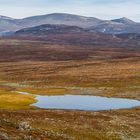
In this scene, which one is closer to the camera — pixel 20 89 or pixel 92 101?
pixel 92 101

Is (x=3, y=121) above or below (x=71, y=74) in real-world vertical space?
above

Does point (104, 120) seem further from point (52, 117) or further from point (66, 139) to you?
point (66, 139)

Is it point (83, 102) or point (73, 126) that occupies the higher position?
point (73, 126)

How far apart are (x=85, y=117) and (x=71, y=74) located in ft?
304

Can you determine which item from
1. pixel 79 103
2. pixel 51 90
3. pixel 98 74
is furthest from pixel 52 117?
Answer: pixel 98 74

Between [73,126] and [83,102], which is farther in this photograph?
[83,102]

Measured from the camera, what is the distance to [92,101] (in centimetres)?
8712

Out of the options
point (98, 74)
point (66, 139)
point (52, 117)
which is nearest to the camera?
point (66, 139)

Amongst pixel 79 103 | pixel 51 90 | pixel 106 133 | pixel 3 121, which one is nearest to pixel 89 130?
pixel 106 133

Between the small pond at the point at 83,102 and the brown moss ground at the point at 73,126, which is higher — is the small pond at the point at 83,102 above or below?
below

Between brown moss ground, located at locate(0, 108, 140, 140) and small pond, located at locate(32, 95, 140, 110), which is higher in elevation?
brown moss ground, located at locate(0, 108, 140, 140)

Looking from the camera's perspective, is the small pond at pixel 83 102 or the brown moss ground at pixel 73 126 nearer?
the brown moss ground at pixel 73 126

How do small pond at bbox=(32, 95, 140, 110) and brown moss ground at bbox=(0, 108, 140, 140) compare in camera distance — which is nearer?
brown moss ground at bbox=(0, 108, 140, 140)

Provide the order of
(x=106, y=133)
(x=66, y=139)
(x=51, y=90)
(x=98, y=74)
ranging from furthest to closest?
(x=98, y=74) → (x=51, y=90) → (x=106, y=133) → (x=66, y=139)
